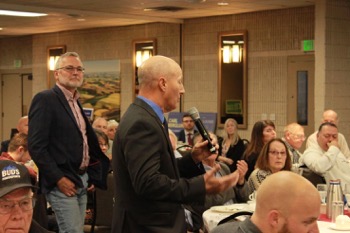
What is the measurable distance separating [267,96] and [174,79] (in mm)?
10564

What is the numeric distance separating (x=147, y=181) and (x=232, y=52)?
11.3 m

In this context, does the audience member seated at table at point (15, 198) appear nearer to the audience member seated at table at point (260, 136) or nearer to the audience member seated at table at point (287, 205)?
the audience member seated at table at point (287, 205)

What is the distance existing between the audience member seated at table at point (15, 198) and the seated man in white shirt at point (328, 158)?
5.90 m

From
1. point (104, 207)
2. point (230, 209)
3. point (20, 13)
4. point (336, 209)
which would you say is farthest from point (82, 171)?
point (20, 13)

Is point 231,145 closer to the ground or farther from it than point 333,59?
closer to the ground

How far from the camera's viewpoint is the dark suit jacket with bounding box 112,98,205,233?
Answer: 11.1 ft

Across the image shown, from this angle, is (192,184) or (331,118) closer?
(192,184)

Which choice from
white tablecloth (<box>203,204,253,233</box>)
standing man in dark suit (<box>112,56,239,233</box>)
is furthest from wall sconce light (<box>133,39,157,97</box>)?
standing man in dark suit (<box>112,56,239,233</box>)

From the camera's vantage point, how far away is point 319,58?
40.3 feet

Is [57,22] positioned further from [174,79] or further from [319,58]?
[174,79]

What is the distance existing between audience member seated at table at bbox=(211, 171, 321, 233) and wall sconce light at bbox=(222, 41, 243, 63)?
1154cm

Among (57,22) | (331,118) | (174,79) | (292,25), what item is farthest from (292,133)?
(57,22)

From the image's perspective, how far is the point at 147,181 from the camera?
336 centimetres

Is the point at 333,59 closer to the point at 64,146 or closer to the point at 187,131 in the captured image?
the point at 187,131
